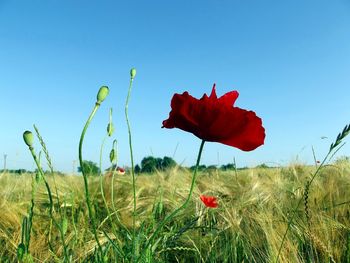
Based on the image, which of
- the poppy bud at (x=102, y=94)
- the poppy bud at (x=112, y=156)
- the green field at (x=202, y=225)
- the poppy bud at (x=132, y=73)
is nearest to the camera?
the poppy bud at (x=102, y=94)

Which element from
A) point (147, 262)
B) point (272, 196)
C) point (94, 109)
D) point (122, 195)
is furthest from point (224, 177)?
point (94, 109)

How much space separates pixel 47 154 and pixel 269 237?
2.91ft

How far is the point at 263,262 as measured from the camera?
5.14 feet

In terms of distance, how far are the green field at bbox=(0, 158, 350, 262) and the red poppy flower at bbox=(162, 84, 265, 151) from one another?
27 centimetres

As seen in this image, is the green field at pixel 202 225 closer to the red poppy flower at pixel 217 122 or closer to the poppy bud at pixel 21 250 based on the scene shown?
the poppy bud at pixel 21 250

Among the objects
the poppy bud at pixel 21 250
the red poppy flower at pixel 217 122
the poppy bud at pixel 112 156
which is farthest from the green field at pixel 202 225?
the red poppy flower at pixel 217 122

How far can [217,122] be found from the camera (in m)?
0.82

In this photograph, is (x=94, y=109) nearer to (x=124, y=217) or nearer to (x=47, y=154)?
(x=47, y=154)

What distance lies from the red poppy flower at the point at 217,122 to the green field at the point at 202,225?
10.5 inches

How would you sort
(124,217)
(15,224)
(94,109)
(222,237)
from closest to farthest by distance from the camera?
(94,109) → (222,237) → (15,224) → (124,217)

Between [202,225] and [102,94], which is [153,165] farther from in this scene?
[102,94]

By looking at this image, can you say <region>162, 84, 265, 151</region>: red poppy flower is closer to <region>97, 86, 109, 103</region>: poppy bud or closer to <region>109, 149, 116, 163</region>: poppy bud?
<region>97, 86, 109, 103</region>: poppy bud

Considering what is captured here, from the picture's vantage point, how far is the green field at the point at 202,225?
1423mm

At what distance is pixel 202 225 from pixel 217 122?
144cm
